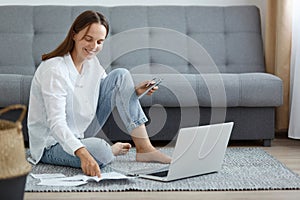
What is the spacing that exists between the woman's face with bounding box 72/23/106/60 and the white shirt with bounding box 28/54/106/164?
97 millimetres

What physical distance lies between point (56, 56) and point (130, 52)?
1.18 metres

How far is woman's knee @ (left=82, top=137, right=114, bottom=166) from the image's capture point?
8.89ft

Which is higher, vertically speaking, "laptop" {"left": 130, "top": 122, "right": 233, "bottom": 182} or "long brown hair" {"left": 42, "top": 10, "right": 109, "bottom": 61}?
"long brown hair" {"left": 42, "top": 10, "right": 109, "bottom": 61}

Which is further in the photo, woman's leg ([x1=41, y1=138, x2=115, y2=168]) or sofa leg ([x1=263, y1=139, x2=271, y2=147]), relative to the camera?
sofa leg ([x1=263, y1=139, x2=271, y2=147])

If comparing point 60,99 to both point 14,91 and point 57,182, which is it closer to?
point 57,182

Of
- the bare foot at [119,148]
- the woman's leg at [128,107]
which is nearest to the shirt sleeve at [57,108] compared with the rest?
the woman's leg at [128,107]

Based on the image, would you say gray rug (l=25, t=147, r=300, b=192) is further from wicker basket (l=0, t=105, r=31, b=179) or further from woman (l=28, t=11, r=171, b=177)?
wicker basket (l=0, t=105, r=31, b=179)

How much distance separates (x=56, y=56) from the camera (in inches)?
109

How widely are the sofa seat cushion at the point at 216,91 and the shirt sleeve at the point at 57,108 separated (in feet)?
2.44

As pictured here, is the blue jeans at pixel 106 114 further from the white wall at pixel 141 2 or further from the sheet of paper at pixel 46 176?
the white wall at pixel 141 2

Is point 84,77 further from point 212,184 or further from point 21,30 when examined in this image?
point 21,30

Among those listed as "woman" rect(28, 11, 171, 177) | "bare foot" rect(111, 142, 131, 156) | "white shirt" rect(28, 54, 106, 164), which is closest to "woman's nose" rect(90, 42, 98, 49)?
"woman" rect(28, 11, 171, 177)

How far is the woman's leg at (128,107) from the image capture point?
2.85 metres

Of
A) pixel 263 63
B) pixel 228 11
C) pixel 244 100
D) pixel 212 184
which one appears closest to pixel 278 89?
pixel 244 100
